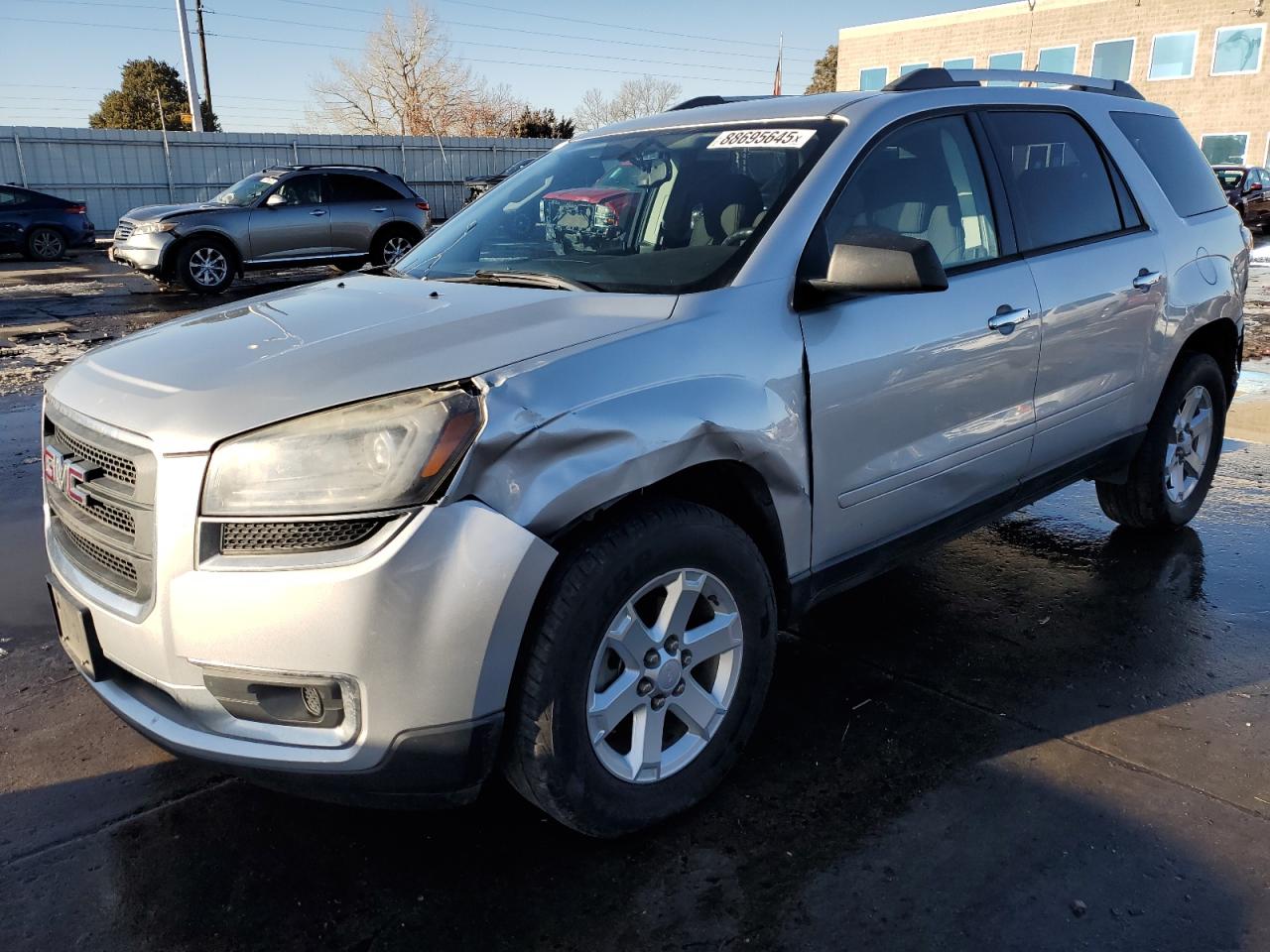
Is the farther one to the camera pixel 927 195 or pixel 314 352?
pixel 927 195

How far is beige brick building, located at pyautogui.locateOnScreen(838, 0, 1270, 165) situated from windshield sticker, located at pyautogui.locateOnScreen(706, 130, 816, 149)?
39548 millimetres

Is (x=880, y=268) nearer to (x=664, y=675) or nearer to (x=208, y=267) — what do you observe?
(x=664, y=675)

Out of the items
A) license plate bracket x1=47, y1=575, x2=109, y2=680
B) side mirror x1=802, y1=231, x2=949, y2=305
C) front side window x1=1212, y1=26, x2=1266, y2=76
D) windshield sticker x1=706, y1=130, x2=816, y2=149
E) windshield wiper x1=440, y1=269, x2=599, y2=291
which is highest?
front side window x1=1212, y1=26, x2=1266, y2=76

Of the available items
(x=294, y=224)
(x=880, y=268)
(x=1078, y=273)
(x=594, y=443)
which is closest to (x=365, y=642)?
(x=594, y=443)

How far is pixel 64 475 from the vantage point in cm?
249

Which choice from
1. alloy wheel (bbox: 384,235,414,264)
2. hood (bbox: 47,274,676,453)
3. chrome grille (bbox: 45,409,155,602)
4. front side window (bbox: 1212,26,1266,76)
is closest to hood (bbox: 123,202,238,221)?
alloy wheel (bbox: 384,235,414,264)

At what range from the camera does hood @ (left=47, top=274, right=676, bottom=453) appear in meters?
2.16

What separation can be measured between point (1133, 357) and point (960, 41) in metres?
44.3

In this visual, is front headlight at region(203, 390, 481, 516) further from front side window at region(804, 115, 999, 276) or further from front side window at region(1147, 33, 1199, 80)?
front side window at region(1147, 33, 1199, 80)

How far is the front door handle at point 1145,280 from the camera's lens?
154 inches

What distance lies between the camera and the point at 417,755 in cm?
210

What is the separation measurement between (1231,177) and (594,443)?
89.7 feet

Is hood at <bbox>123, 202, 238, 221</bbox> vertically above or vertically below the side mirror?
below

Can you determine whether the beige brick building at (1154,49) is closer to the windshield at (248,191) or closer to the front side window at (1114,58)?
the front side window at (1114,58)
